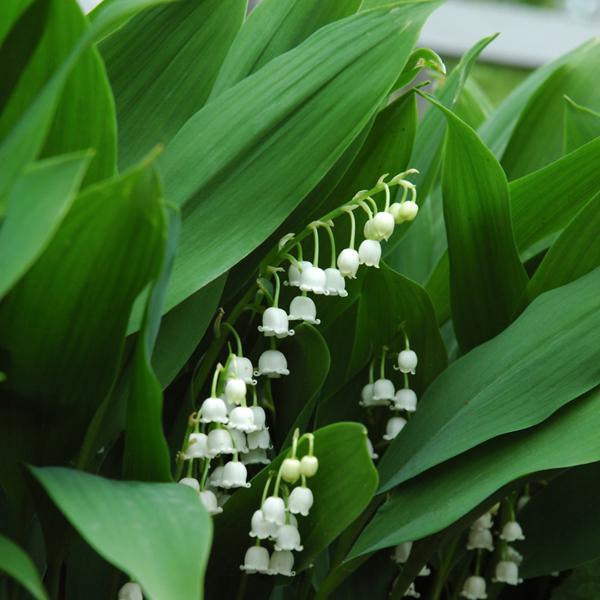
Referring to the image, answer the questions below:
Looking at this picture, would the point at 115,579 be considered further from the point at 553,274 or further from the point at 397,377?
the point at 553,274

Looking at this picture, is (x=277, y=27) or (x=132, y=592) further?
(x=277, y=27)

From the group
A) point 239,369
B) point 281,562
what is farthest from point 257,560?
point 239,369

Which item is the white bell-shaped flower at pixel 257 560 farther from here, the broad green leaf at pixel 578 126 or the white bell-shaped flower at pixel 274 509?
the broad green leaf at pixel 578 126

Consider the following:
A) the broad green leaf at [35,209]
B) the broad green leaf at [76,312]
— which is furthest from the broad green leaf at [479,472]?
the broad green leaf at [35,209]

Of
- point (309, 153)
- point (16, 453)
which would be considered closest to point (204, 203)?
point (309, 153)

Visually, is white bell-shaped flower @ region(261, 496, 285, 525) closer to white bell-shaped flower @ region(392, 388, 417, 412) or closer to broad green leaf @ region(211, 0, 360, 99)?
white bell-shaped flower @ region(392, 388, 417, 412)

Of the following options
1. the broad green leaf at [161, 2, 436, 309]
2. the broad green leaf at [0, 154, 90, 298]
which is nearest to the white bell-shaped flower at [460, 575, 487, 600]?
the broad green leaf at [161, 2, 436, 309]

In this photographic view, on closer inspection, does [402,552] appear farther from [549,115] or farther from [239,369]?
[549,115]
